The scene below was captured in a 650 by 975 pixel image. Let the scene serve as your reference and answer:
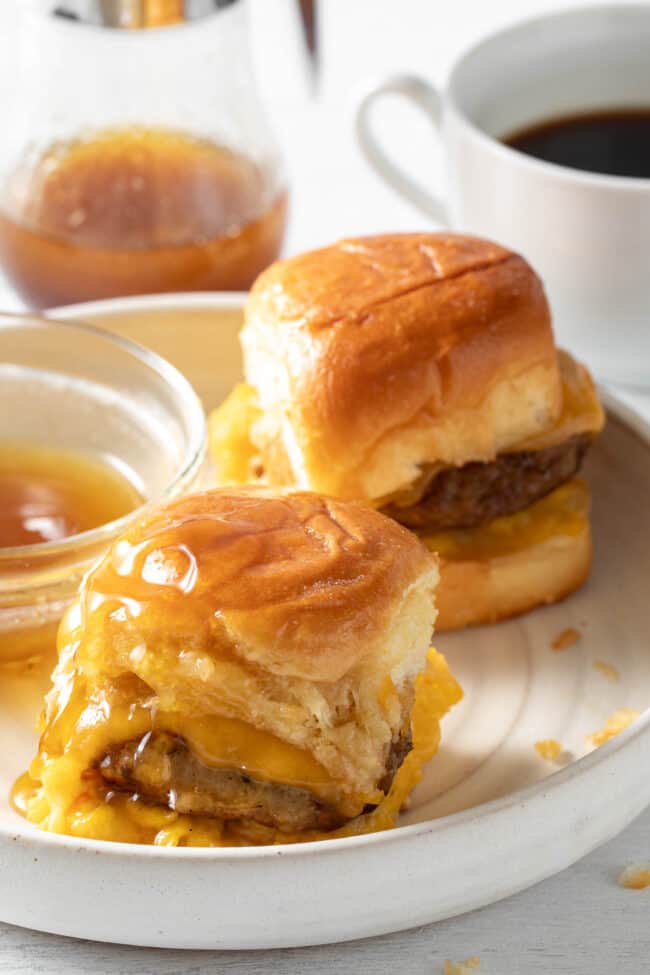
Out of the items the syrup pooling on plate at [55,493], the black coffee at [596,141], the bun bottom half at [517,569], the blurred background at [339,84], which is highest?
the black coffee at [596,141]

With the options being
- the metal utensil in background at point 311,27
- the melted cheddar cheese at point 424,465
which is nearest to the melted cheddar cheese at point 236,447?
the melted cheddar cheese at point 424,465

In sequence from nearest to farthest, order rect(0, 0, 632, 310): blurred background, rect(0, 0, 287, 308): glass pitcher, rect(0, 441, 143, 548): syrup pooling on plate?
rect(0, 441, 143, 548): syrup pooling on plate < rect(0, 0, 287, 308): glass pitcher < rect(0, 0, 632, 310): blurred background

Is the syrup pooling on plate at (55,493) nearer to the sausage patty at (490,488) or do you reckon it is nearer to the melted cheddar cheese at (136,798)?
the sausage patty at (490,488)

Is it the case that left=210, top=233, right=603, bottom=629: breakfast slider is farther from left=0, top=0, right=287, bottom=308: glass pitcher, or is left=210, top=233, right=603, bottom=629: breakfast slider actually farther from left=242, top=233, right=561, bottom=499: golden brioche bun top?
left=0, top=0, right=287, bottom=308: glass pitcher

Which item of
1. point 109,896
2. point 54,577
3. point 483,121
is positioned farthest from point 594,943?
point 483,121

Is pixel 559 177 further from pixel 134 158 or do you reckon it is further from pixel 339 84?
pixel 339 84

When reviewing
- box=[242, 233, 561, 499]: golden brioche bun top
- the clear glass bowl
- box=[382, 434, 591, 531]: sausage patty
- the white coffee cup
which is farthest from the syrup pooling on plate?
the white coffee cup
